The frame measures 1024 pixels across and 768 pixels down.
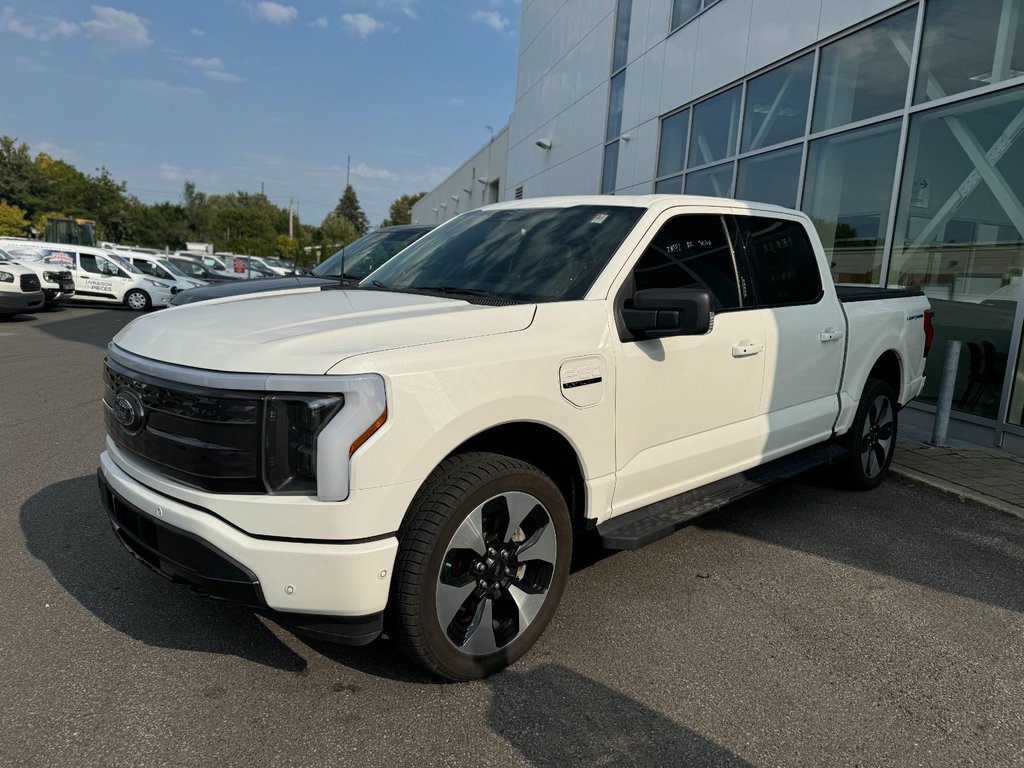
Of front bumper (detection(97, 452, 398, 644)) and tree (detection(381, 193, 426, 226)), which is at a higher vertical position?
tree (detection(381, 193, 426, 226))

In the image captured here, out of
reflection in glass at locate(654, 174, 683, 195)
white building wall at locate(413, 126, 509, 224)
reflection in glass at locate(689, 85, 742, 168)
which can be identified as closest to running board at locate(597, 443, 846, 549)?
reflection in glass at locate(689, 85, 742, 168)

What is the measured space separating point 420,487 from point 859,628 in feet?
7.23

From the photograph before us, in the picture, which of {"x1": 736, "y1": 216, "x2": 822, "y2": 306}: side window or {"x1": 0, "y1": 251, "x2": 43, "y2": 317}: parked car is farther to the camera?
{"x1": 0, "y1": 251, "x2": 43, "y2": 317}: parked car

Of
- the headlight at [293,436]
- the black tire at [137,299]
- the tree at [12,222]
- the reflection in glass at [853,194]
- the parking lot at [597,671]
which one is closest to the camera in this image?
the headlight at [293,436]

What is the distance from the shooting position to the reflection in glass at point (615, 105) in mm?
16219

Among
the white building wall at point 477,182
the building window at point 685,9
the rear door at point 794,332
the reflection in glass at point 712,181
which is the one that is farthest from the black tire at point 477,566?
the white building wall at point 477,182

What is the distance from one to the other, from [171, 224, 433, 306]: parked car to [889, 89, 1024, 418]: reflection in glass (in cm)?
533

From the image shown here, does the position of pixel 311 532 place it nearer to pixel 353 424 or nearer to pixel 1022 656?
pixel 353 424

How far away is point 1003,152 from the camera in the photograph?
22.1ft

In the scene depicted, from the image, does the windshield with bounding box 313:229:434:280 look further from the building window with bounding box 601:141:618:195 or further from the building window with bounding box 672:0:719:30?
the building window with bounding box 601:141:618:195

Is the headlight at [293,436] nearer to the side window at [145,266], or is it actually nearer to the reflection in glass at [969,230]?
the reflection in glass at [969,230]

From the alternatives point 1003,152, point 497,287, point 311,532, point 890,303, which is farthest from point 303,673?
point 1003,152

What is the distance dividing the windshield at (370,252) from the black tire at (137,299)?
1330 cm

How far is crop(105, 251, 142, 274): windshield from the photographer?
18.9 metres
